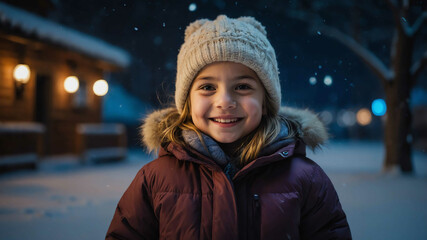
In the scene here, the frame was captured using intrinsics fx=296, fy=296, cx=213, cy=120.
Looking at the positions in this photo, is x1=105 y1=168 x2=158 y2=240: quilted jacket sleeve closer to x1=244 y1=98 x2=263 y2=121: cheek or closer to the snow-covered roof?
x1=244 y1=98 x2=263 y2=121: cheek

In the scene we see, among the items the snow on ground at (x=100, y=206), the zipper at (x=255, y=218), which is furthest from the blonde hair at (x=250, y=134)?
the snow on ground at (x=100, y=206)

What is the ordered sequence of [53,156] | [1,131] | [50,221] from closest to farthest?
1. [50,221]
2. [1,131]
3. [53,156]

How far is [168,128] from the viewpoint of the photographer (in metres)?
1.69

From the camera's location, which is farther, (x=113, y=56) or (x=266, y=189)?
(x=113, y=56)

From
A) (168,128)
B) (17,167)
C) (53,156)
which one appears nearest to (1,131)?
(17,167)

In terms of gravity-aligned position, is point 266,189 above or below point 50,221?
above

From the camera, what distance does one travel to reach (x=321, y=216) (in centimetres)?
143

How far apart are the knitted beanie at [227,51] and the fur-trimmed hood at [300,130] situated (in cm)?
17

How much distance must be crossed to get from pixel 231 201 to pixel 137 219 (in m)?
0.48

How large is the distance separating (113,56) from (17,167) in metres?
4.84

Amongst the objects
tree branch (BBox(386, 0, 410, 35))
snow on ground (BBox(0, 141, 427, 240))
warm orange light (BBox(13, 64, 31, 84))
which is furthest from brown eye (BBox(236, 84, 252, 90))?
warm orange light (BBox(13, 64, 31, 84))

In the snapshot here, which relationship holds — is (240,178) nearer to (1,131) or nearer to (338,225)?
(338,225)

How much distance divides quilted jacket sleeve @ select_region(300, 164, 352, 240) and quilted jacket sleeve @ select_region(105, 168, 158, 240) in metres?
0.75

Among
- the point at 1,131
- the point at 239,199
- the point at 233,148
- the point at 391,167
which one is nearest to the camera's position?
the point at 239,199
